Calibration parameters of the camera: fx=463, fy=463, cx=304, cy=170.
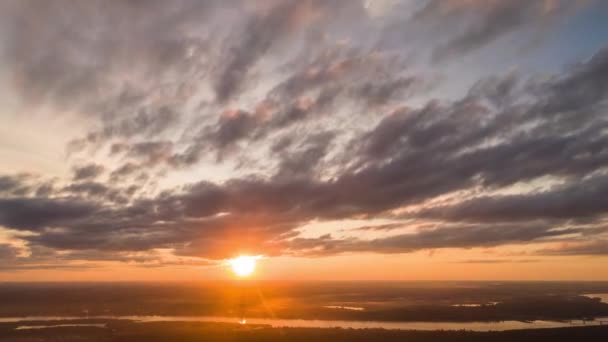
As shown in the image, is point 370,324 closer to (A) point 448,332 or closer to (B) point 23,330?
(A) point 448,332

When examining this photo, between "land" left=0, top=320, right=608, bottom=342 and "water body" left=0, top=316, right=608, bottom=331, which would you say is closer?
"land" left=0, top=320, right=608, bottom=342

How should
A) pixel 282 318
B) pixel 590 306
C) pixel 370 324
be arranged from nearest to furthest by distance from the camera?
pixel 370 324, pixel 282 318, pixel 590 306

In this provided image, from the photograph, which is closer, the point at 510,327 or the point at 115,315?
the point at 510,327

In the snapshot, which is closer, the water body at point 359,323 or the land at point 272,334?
the land at point 272,334

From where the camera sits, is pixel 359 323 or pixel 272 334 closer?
pixel 272 334

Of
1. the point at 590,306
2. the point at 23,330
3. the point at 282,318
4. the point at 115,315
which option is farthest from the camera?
the point at 590,306

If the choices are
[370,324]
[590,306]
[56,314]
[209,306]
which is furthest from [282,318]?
[590,306]

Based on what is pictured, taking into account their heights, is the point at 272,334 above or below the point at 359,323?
above
